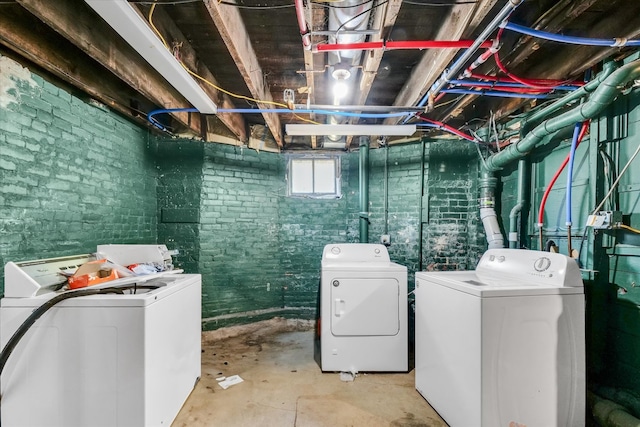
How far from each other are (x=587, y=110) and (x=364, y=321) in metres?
2.23

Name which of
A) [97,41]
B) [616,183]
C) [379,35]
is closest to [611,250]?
[616,183]

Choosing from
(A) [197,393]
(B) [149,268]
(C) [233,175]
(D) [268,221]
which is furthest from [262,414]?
(C) [233,175]

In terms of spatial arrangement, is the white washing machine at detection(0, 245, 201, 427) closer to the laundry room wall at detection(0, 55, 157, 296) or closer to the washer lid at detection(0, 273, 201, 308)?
the washer lid at detection(0, 273, 201, 308)

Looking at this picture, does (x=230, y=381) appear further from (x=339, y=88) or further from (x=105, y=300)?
(x=339, y=88)

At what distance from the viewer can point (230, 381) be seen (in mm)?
2523

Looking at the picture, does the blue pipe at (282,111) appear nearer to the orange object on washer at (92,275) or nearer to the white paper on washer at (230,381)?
the orange object on washer at (92,275)

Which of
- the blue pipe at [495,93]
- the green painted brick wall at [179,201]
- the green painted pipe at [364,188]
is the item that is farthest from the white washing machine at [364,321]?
the green painted brick wall at [179,201]

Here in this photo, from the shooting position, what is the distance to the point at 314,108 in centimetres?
241

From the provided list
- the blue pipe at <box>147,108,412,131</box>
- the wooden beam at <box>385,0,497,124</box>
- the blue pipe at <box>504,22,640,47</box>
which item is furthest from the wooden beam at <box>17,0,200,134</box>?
the blue pipe at <box>504,22,640,47</box>

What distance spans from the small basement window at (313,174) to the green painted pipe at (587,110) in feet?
6.33

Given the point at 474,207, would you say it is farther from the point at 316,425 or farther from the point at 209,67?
the point at 209,67

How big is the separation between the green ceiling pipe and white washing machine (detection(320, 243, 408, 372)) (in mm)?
1705

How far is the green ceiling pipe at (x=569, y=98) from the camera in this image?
75.2 inches

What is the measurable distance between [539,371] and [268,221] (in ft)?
9.56
